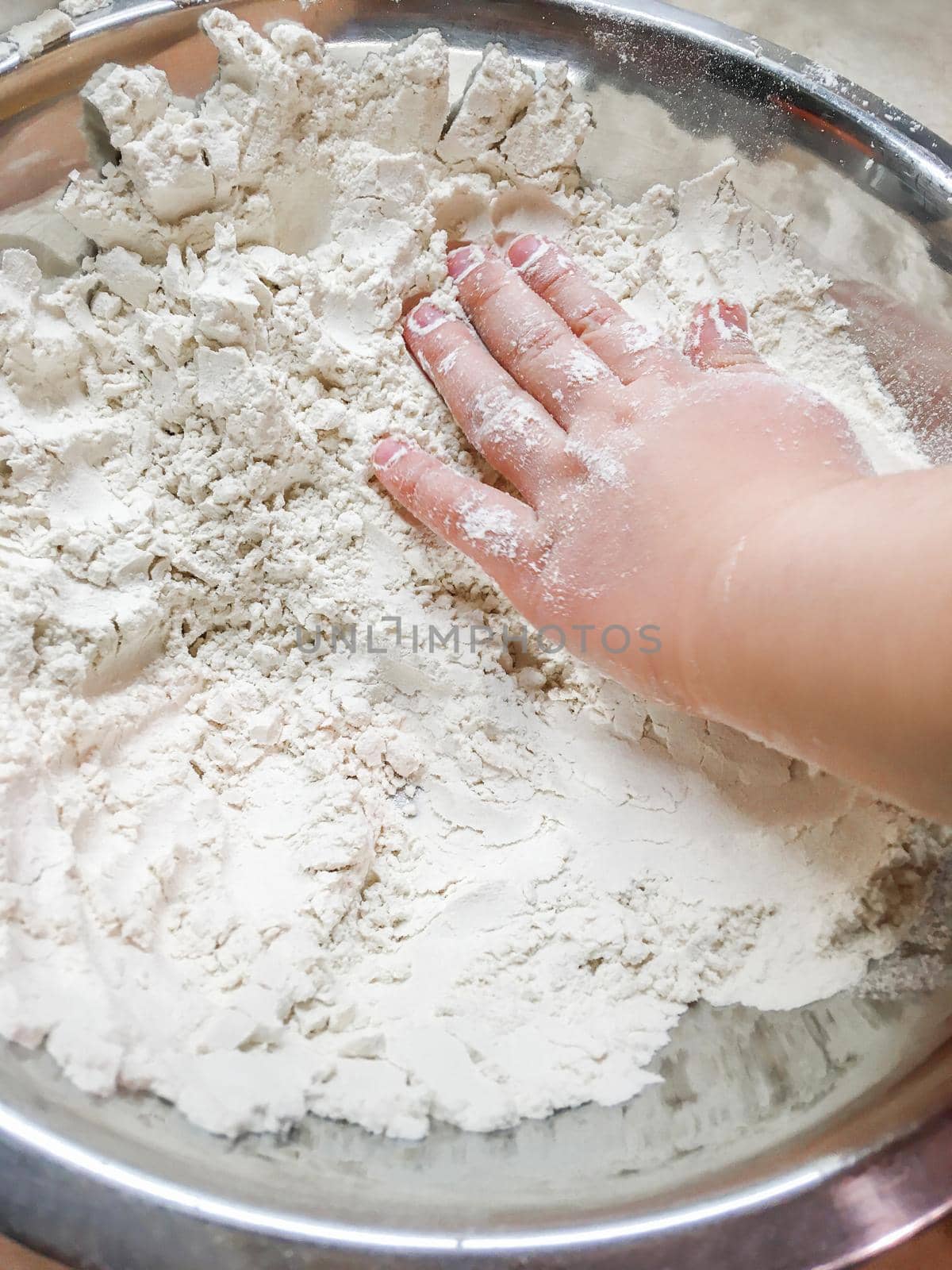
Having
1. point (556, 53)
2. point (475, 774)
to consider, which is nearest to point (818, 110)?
point (556, 53)

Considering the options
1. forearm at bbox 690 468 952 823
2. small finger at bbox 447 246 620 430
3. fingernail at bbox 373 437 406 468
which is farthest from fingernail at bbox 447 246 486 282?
forearm at bbox 690 468 952 823

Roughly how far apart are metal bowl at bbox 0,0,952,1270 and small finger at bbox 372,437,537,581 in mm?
369

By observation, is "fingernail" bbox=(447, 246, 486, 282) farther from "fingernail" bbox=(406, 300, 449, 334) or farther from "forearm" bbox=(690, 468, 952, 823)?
"forearm" bbox=(690, 468, 952, 823)

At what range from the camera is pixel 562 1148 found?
23.9 inches

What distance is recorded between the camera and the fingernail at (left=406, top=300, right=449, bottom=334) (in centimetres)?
84

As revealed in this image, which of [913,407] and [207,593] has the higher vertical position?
[913,407]

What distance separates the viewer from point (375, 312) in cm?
82

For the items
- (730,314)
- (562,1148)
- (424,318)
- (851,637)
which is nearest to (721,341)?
(730,314)

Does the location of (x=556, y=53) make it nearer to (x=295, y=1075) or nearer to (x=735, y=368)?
(x=735, y=368)

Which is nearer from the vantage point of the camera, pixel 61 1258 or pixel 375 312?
pixel 61 1258

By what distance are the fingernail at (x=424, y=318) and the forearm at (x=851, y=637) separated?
1.24 ft

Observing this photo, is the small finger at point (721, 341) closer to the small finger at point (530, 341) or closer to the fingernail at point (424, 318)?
the small finger at point (530, 341)

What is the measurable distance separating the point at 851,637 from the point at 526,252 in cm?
52

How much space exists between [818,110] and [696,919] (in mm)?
798
